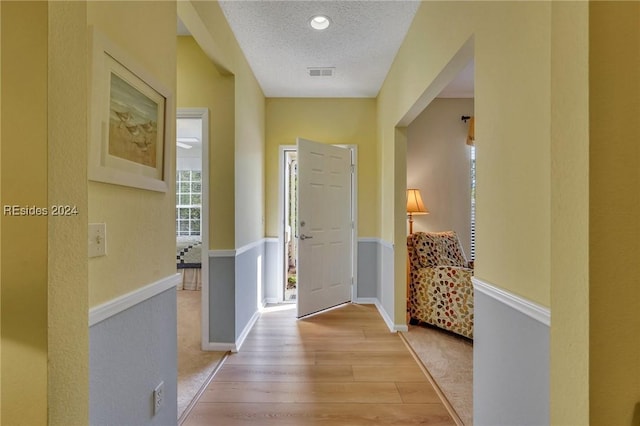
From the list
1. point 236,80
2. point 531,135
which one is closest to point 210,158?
point 236,80

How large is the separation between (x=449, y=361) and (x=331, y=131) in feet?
9.53

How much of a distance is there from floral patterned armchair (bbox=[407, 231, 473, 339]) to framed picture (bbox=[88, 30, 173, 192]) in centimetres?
255

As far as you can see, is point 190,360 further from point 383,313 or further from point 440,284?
point 440,284

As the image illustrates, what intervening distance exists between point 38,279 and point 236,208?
1.99 m

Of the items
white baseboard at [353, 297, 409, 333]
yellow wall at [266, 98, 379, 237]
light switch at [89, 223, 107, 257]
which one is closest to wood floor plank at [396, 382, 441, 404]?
white baseboard at [353, 297, 409, 333]

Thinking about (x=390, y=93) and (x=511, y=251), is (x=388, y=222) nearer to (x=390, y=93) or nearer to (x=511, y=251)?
(x=390, y=93)

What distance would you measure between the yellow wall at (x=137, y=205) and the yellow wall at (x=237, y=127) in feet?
1.84

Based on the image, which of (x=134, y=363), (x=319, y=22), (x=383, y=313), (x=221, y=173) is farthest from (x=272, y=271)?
(x=319, y=22)

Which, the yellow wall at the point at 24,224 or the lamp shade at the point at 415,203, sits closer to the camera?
the yellow wall at the point at 24,224

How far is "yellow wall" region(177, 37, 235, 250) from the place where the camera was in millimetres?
Result: 2523

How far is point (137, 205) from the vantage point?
1.19 meters

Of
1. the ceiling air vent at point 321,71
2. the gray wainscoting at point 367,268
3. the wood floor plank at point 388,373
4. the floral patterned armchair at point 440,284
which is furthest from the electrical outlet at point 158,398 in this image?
the ceiling air vent at point 321,71

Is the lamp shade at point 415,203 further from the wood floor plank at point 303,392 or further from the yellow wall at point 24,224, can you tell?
the yellow wall at point 24,224

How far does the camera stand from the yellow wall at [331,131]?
151 inches
